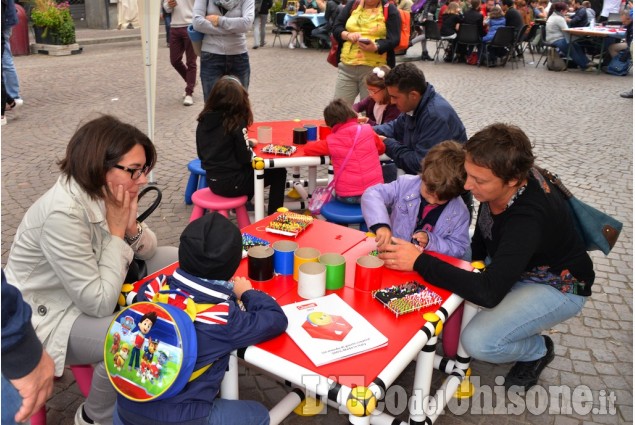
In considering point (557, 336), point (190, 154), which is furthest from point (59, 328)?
point (190, 154)

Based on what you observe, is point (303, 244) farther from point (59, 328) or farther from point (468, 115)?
point (468, 115)

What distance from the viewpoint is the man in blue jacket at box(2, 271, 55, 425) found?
149cm

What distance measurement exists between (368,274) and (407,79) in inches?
75.9

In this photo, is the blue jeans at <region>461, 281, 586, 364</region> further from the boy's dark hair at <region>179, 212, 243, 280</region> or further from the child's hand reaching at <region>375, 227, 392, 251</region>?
the boy's dark hair at <region>179, 212, 243, 280</region>

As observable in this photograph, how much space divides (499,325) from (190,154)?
4.68 meters

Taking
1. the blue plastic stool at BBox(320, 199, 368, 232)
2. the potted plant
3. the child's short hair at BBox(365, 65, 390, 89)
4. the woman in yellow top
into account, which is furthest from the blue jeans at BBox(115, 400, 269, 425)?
the potted plant

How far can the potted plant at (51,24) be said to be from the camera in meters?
11.8

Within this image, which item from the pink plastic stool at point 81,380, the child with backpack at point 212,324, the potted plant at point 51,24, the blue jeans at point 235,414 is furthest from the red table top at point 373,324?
the potted plant at point 51,24

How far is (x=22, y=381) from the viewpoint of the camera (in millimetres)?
1574

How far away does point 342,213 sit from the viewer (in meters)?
3.98

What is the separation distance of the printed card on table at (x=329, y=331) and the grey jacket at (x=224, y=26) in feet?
14.9

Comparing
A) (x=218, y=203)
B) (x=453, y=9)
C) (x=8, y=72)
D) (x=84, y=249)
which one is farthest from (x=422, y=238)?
(x=453, y=9)

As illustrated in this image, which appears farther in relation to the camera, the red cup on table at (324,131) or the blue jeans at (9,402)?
the red cup on table at (324,131)

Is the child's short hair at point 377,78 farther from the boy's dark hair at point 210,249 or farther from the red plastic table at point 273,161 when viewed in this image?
the boy's dark hair at point 210,249
